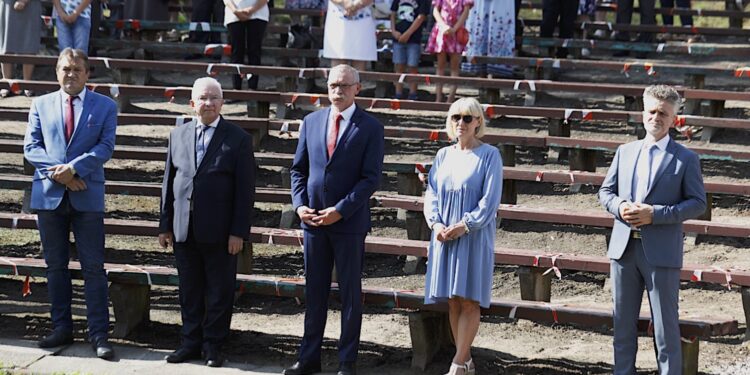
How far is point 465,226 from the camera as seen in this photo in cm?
684

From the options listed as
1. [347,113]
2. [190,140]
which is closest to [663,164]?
[347,113]

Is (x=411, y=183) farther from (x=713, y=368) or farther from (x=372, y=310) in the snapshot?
(x=713, y=368)

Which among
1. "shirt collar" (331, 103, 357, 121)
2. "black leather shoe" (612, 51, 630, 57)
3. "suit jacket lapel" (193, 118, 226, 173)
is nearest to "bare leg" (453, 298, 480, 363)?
"shirt collar" (331, 103, 357, 121)

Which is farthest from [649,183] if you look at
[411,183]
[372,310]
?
[411,183]

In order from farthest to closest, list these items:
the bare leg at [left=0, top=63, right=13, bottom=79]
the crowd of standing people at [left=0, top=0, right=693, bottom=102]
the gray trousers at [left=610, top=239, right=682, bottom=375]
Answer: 1. the bare leg at [left=0, top=63, right=13, bottom=79]
2. the crowd of standing people at [left=0, top=0, right=693, bottom=102]
3. the gray trousers at [left=610, top=239, right=682, bottom=375]

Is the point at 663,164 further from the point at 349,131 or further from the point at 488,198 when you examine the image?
the point at 349,131

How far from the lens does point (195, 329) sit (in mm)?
7539

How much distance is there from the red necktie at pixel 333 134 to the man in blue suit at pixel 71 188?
4.78 ft

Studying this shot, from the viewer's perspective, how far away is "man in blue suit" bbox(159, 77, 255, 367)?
7.37 metres

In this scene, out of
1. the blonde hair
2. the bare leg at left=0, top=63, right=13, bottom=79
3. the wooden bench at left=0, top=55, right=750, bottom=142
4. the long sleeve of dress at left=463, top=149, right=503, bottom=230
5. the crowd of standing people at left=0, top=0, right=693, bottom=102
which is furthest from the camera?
the bare leg at left=0, top=63, right=13, bottom=79

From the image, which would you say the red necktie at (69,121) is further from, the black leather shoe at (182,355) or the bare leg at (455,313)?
the bare leg at (455,313)

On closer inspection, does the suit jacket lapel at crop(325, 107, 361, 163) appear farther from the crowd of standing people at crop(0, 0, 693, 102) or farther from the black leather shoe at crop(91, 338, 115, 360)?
the crowd of standing people at crop(0, 0, 693, 102)

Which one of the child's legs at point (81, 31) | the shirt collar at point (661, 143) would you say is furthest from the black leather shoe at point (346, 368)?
the child's legs at point (81, 31)

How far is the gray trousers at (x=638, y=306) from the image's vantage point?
662 cm
